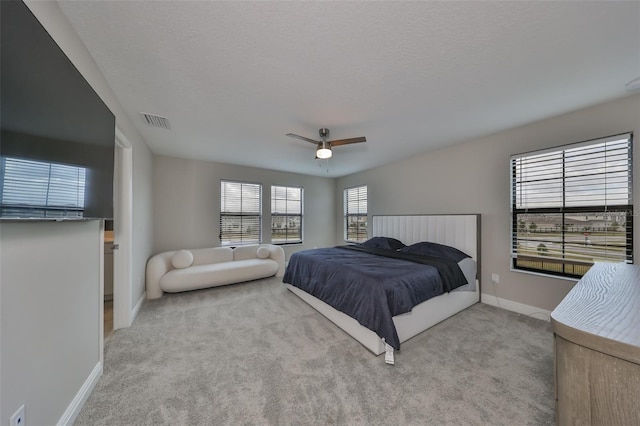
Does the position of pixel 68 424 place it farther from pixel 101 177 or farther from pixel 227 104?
pixel 227 104

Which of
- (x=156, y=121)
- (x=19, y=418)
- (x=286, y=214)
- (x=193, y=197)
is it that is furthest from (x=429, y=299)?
(x=193, y=197)

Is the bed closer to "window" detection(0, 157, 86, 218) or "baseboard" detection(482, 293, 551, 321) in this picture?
"baseboard" detection(482, 293, 551, 321)

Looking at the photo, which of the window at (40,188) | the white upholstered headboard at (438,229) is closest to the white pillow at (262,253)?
the white upholstered headboard at (438,229)

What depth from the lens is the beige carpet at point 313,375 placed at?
1475 millimetres

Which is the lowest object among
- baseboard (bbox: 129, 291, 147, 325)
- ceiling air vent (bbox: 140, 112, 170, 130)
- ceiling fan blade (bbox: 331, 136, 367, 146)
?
baseboard (bbox: 129, 291, 147, 325)

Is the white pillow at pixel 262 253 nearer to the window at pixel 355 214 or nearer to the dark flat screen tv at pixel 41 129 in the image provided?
the window at pixel 355 214

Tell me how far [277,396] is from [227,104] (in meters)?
2.68

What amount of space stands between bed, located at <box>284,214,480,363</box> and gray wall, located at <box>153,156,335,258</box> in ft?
7.57

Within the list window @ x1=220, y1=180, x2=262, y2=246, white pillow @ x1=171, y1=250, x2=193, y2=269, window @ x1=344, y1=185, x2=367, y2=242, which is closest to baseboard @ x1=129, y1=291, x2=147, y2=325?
white pillow @ x1=171, y1=250, x2=193, y2=269

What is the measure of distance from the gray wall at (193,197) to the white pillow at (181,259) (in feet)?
2.06

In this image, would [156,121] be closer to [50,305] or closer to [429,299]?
[50,305]

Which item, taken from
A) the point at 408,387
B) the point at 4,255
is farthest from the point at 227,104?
the point at 408,387

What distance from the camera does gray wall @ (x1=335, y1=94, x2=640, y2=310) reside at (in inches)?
95.2

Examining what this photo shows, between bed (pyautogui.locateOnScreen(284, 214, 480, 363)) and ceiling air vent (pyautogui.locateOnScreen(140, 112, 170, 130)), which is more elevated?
ceiling air vent (pyautogui.locateOnScreen(140, 112, 170, 130))
